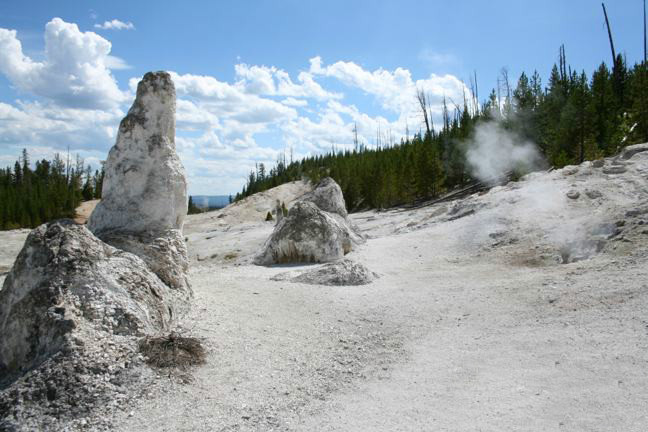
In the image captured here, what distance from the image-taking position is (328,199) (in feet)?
63.1

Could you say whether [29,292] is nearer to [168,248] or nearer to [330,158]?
[168,248]

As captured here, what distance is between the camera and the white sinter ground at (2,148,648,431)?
4957mm

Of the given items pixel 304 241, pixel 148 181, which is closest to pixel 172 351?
pixel 148 181

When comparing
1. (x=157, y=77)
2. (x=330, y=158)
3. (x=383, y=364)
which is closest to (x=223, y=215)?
(x=330, y=158)

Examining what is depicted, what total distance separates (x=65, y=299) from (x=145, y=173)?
3.59m

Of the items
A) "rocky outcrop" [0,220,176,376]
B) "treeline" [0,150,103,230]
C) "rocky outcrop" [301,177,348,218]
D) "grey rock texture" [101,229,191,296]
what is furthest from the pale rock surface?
"treeline" [0,150,103,230]

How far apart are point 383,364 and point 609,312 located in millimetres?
3454

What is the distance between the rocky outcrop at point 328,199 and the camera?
19047 millimetres

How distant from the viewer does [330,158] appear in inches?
3108

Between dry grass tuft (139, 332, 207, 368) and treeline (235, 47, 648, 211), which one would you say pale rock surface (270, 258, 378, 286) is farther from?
treeline (235, 47, 648, 211)

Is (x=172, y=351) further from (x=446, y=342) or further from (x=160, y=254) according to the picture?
(x=446, y=342)

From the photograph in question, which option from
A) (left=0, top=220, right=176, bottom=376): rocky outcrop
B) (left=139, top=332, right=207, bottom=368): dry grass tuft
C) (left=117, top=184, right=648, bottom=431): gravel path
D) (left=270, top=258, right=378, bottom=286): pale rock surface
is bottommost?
(left=117, top=184, right=648, bottom=431): gravel path

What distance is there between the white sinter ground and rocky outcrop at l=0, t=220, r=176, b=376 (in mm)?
911

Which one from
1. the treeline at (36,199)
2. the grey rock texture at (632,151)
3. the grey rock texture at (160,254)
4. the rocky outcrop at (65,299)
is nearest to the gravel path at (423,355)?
the grey rock texture at (160,254)
